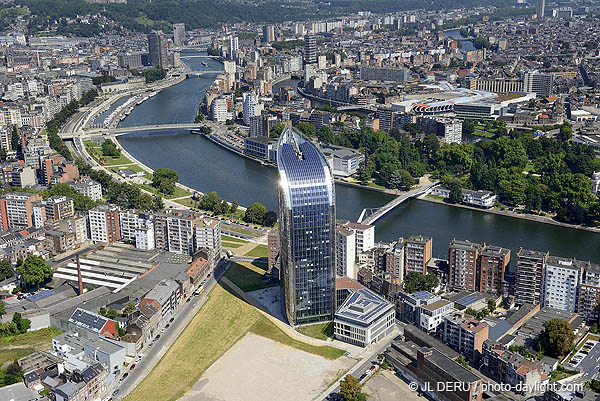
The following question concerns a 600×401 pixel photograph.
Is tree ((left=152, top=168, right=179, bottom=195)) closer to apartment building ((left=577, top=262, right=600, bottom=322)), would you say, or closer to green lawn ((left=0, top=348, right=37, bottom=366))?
green lawn ((left=0, top=348, right=37, bottom=366))

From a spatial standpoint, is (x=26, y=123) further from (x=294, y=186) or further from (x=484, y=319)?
(x=484, y=319)

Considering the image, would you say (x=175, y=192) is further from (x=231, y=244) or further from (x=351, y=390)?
(x=351, y=390)

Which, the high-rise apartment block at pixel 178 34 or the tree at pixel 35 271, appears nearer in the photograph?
the tree at pixel 35 271

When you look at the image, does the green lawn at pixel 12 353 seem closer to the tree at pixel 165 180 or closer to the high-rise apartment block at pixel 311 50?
the tree at pixel 165 180

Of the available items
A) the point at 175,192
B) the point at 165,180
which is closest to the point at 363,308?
the point at 175,192

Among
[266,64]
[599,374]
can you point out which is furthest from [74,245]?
[266,64]

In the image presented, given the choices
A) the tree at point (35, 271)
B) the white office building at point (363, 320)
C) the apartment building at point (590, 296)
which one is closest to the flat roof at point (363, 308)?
the white office building at point (363, 320)

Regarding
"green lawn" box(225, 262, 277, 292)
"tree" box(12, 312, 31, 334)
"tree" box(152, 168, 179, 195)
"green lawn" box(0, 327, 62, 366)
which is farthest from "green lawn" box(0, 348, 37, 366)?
"tree" box(152, 168, 179, 195)
